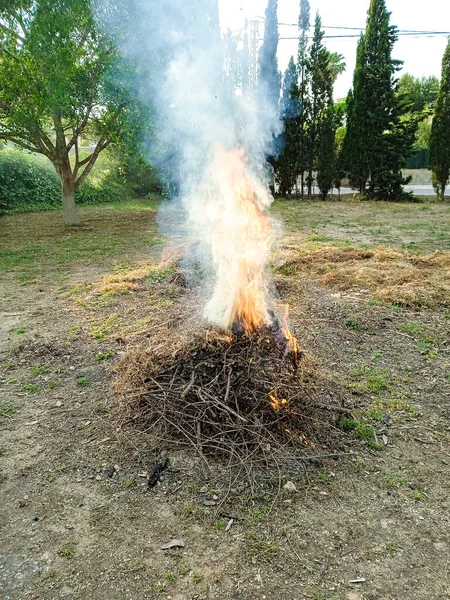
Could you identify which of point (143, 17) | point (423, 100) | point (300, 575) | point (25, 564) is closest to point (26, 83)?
point (143, 17)

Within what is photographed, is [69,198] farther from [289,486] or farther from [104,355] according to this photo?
[289,486]

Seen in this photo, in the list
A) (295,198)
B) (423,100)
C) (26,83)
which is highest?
(423,100)

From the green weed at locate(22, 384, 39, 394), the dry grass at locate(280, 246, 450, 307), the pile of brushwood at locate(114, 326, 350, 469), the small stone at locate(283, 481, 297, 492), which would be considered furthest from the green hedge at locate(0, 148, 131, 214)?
the small stone at locate(283, 481, 297, 492)

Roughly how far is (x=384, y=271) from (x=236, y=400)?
15.4ft

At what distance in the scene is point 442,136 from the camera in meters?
17.5

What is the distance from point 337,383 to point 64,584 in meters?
2.47

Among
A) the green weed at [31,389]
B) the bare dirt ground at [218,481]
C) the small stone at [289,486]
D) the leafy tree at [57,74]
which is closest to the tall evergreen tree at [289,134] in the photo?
the leafy tree at [57,74]

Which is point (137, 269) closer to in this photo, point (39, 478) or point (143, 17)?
point (143, 17)

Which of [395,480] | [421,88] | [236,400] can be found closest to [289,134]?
[236,400]

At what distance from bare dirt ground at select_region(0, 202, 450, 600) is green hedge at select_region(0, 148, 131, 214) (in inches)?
502

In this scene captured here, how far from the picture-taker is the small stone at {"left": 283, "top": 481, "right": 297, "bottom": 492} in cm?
253

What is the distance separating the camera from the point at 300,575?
200cm

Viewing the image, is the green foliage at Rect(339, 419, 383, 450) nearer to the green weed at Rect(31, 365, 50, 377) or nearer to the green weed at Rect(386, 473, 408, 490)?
the green weed at Rect(386, 473, 408, 490)

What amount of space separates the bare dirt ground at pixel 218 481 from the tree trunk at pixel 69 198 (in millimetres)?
7368
